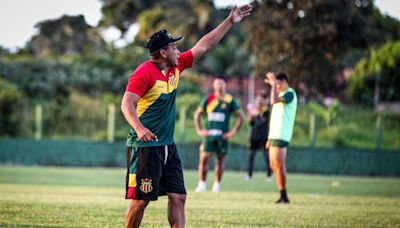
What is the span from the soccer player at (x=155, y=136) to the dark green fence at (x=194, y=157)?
18.5m

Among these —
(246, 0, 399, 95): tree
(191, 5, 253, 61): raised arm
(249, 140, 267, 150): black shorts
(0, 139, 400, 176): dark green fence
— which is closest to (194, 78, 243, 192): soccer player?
(249, 140, 267, 150): black shorts

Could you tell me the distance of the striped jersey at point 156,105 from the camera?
7.09m

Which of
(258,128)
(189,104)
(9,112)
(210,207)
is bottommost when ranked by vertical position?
(210,207)

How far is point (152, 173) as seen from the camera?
7016 millimetres

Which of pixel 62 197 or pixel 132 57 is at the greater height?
pixel 132 57

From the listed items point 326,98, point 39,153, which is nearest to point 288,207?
point 39,153

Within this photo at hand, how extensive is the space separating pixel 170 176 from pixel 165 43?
1207 mm

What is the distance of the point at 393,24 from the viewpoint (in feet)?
219

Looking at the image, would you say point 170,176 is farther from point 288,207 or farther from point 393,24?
point 393,24

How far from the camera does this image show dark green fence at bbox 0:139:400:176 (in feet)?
84.8

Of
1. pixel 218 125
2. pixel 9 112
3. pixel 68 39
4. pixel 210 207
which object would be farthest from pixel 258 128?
pixel 68 39

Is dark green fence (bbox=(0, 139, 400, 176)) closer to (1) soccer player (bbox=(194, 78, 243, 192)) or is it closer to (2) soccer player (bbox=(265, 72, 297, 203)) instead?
(1) soccer player (bbox=(194, 78, 243, 192))

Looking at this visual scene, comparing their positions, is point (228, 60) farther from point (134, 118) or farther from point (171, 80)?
point (134, 118)

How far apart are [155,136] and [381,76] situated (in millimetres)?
48545
